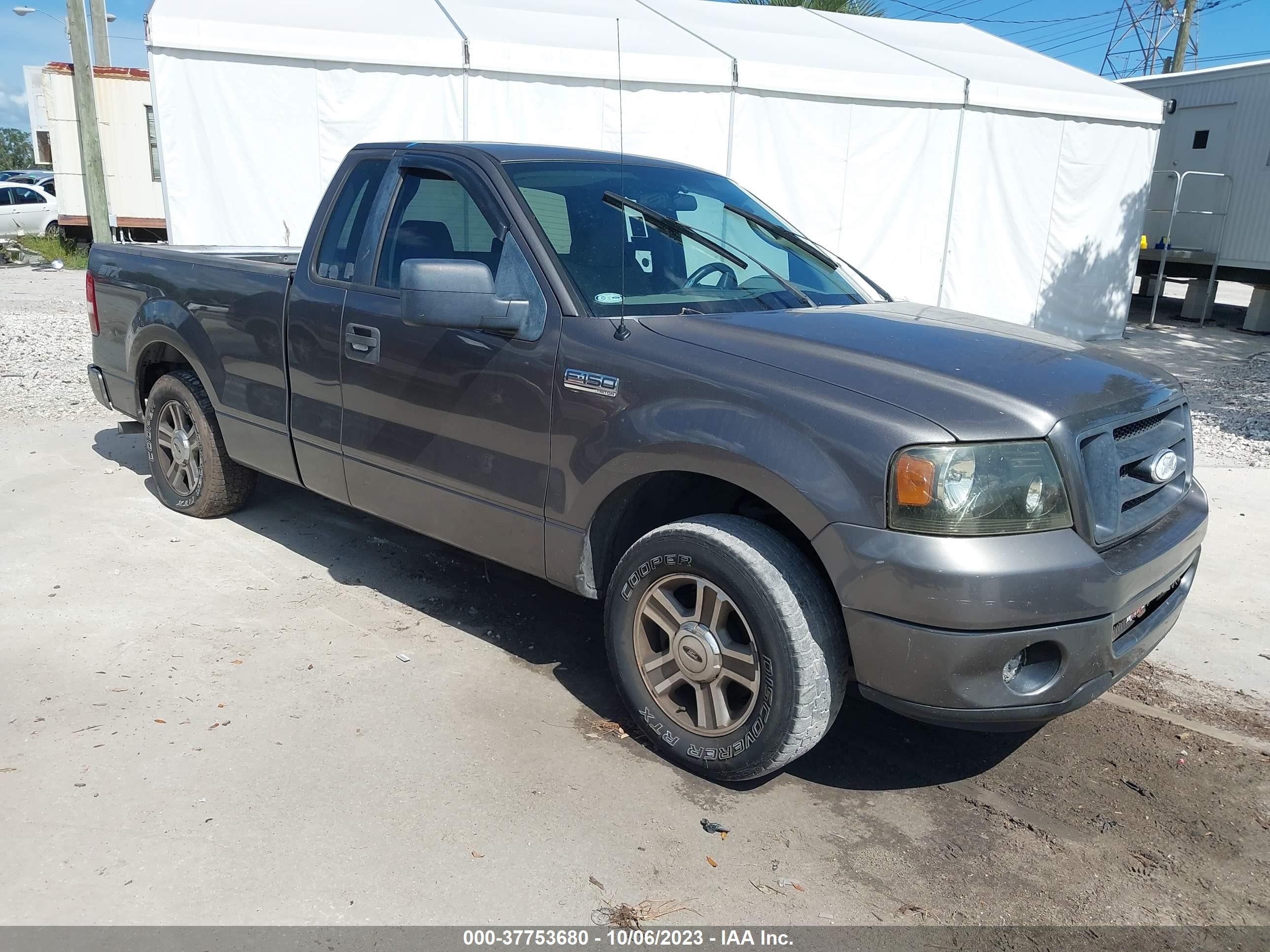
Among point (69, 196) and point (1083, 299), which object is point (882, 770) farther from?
point (69, 196)

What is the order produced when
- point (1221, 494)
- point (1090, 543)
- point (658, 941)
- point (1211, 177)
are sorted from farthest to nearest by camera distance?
point (1211, 177) < point (1221, 494) < point (1090, 543) < point (658, 941)

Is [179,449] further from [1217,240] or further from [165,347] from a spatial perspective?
[1217,240]

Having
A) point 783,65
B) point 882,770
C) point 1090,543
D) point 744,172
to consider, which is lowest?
point 882,770

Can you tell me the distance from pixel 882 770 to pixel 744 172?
407 inches

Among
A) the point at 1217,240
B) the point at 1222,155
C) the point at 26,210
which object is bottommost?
the point at 26,210

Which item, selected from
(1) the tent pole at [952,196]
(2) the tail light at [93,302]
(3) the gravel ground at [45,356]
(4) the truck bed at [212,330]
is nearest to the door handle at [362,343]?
(4) the truck bed at [212,330]

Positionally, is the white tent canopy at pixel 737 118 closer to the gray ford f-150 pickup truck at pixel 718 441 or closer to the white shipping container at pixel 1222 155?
the white shipping container at pixel 1222 155

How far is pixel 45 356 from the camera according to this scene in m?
9.99

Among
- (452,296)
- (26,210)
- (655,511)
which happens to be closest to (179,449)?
(452,296)

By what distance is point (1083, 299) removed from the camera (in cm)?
1447

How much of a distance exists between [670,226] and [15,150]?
122 meters

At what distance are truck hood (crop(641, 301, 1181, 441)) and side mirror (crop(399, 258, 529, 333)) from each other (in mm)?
541

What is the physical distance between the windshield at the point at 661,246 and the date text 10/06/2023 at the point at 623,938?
1.90 m

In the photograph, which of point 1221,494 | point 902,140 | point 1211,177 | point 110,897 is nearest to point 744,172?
point 902,140
